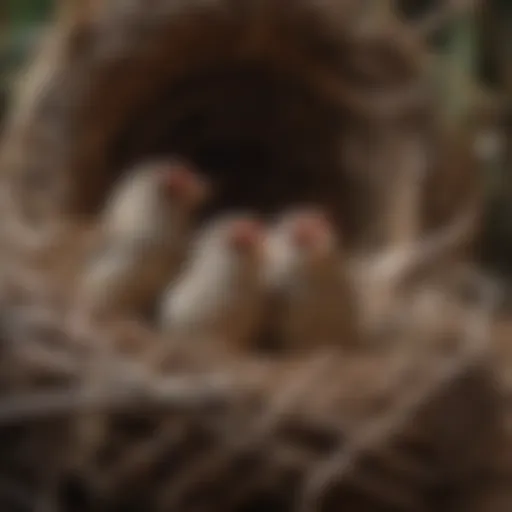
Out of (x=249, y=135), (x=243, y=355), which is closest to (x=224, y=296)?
(x=243, y=355)

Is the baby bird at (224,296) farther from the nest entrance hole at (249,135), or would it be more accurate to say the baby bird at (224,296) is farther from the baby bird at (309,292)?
the nest entrance hole at (249,135)

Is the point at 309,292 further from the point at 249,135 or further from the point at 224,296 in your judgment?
the point at 249,135

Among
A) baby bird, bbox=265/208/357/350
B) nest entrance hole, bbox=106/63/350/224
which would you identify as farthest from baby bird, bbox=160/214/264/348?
nest entrance hole, bbox=106/63/350/224

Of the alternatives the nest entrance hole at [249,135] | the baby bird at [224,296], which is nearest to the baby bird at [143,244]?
the baby bird at [224,296]

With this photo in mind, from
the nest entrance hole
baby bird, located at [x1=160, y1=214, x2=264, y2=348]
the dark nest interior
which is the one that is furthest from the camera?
the nest entrance hole

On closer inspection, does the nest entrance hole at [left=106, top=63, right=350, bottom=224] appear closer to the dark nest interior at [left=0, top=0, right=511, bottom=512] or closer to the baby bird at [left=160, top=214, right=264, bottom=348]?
the dark nest interior at [left=0, top=0, right=511, bottom=512]

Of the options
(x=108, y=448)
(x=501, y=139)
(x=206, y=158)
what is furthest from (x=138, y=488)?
(x=501, y=139)
